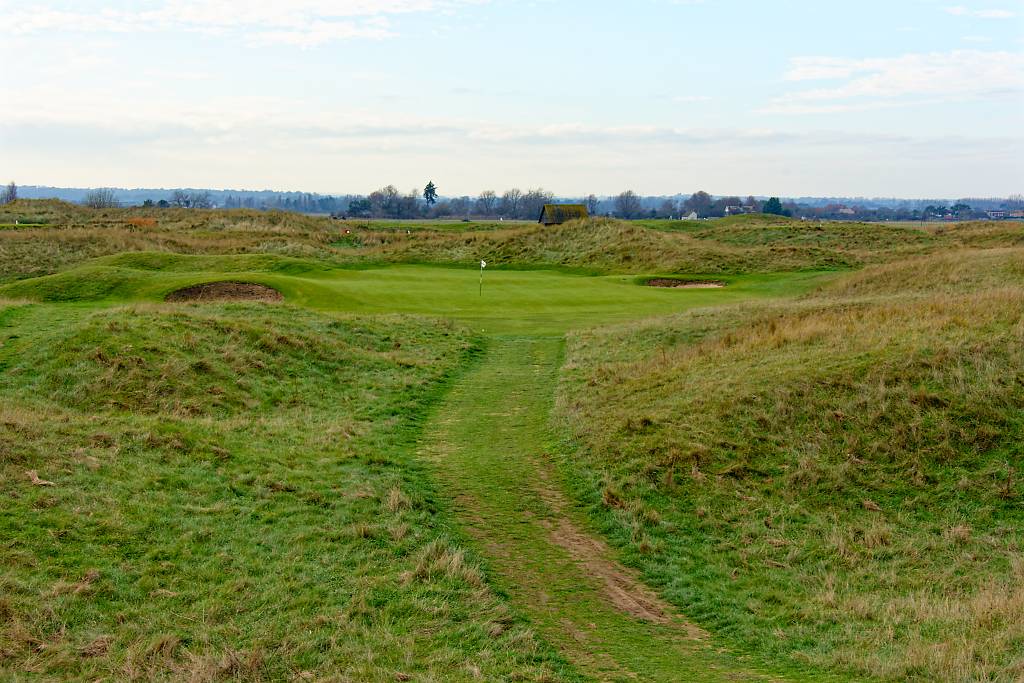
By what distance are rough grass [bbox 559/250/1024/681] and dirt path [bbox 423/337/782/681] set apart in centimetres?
55

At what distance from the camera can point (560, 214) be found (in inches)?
3236

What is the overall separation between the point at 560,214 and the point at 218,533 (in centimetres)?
7235

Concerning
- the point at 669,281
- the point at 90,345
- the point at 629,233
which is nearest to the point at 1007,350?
the point at 90,345

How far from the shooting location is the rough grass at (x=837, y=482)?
9859 millimetres

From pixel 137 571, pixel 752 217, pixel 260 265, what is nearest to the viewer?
pixel 137 571

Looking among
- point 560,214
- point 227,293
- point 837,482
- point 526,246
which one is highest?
point 560,214

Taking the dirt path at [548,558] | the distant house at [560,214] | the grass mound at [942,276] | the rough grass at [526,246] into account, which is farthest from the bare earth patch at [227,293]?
the distant house at [560,214]

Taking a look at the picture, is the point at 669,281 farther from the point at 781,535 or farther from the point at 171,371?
the point at 781,535

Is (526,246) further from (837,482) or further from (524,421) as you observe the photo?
(837,482)

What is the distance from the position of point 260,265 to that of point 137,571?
3659 centimetres

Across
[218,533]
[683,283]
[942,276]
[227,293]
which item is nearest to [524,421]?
[218,533]

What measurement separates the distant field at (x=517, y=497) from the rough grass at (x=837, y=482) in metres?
0.06

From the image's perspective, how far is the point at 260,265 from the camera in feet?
149

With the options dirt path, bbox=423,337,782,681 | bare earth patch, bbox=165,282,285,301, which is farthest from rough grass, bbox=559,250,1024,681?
bare earth patch, bbox=165,282,285,301
